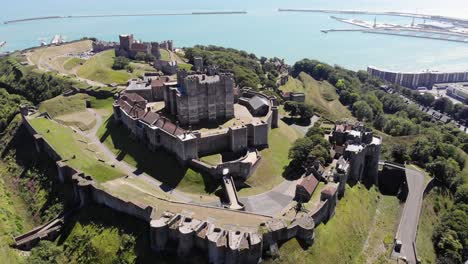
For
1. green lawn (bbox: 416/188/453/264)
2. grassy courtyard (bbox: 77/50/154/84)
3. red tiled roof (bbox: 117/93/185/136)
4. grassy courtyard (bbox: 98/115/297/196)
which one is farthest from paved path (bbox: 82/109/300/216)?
grassy courtyard (bbox: 77/50/154/84)

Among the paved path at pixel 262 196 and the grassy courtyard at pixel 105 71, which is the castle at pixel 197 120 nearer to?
the paved path at pixel 262 196

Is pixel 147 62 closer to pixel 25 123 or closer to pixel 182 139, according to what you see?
pixel 25 123

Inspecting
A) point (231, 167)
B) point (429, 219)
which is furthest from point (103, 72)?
point (429, 219)

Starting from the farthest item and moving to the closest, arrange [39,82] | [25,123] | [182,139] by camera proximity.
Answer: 1. [39,82]
2. [25,123]
3. [182,139]

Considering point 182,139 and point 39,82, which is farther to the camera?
point 39,82

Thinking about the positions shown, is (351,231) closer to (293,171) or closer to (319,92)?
(293,171)

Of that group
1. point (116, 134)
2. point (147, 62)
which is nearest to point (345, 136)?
point (116, 134)
